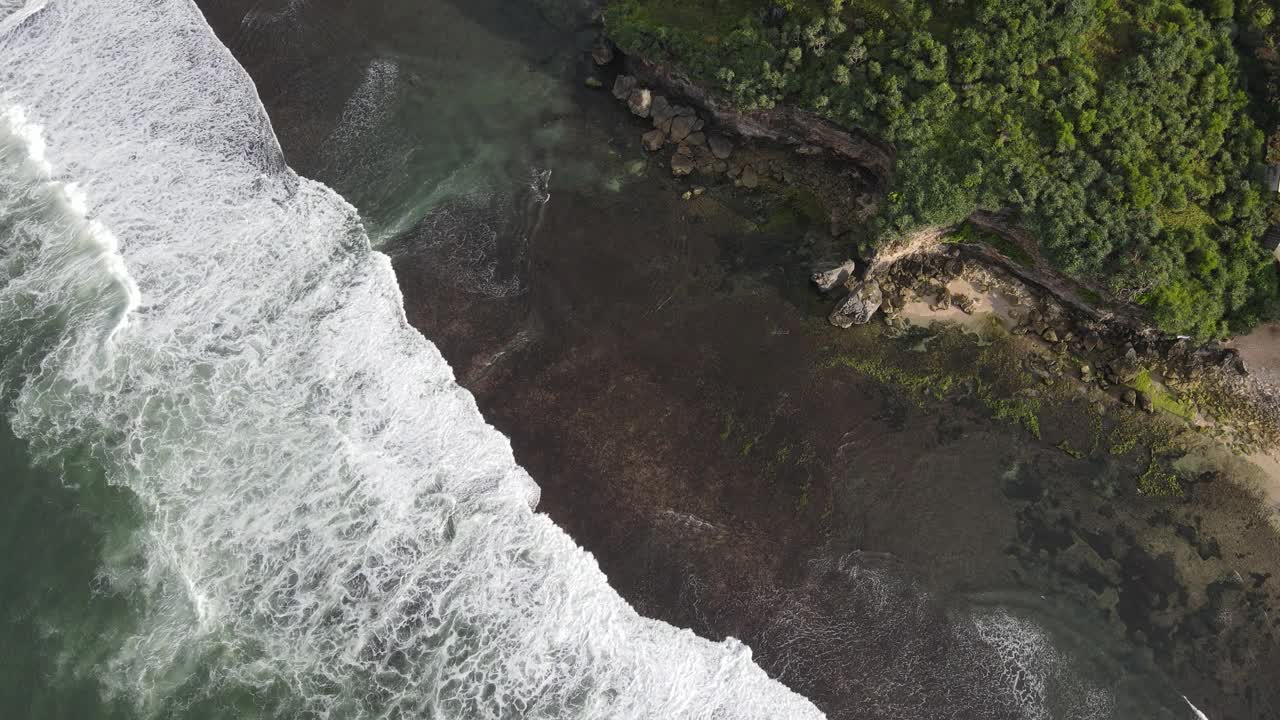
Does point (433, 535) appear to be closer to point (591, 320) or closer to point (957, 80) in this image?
point (591, 320)

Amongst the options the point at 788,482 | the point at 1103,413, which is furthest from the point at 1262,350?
the point at 788,482

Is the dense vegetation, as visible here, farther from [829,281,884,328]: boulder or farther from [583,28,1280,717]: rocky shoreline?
[829,281,884,328]: boulder

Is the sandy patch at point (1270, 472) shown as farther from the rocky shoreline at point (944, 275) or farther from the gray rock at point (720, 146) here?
the gray rock at point (720, 146)

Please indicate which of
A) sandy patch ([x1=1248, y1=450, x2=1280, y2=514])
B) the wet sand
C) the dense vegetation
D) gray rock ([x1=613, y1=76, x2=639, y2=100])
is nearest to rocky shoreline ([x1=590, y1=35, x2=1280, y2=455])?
sandy patch ([x1=1248, y1=450, x2=1280, y2=514])

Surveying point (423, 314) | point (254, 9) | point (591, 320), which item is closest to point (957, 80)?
point (591, 320)

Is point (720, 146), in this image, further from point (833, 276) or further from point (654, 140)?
point (833, 276)

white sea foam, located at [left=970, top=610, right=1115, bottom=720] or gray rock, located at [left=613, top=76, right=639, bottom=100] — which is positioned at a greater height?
gray rock, located at [left=613, top=76, right=639, bottom=100]
